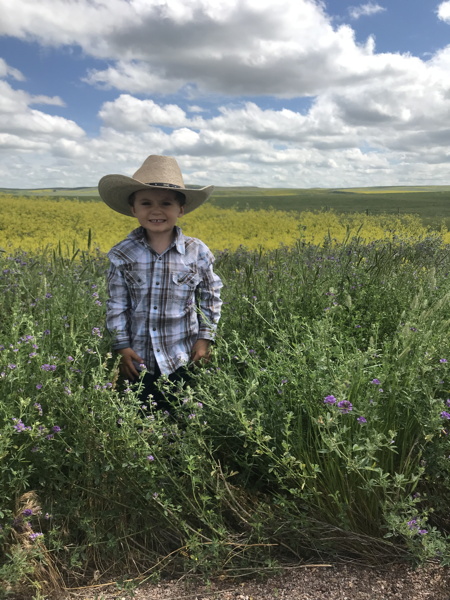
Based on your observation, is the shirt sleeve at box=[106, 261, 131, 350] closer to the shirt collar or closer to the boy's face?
the shirt collar

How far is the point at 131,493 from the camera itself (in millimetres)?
1903

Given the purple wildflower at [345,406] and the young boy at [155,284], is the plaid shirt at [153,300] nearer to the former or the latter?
the young boy at [155,284]

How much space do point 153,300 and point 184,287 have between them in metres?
0.18

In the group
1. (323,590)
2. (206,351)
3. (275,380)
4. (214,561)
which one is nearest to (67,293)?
(206,351)

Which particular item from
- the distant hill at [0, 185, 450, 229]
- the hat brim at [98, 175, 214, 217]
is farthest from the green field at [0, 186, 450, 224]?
the hat brim at [98, 175, 214, 217]

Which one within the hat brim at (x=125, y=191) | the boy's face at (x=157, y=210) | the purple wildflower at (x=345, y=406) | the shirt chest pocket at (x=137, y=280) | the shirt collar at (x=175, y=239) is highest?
the hat brim at (x=125, y=191)

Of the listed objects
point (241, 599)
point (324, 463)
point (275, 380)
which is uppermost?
point (275, 380)

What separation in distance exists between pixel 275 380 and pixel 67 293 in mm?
1888

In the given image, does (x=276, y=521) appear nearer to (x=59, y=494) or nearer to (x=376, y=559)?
(x=376, y=559)

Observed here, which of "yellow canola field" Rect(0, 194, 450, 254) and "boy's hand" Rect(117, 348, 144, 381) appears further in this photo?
"yellow canola field" Rect(0, 194, 450, 254)

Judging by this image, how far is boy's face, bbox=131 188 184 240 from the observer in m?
2.48

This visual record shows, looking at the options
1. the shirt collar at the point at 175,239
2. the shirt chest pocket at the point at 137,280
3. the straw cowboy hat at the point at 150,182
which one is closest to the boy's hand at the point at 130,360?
the shirt chest pocket at the point at 137,280

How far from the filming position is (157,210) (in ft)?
8.14

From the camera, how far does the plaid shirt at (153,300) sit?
98.4 inches
